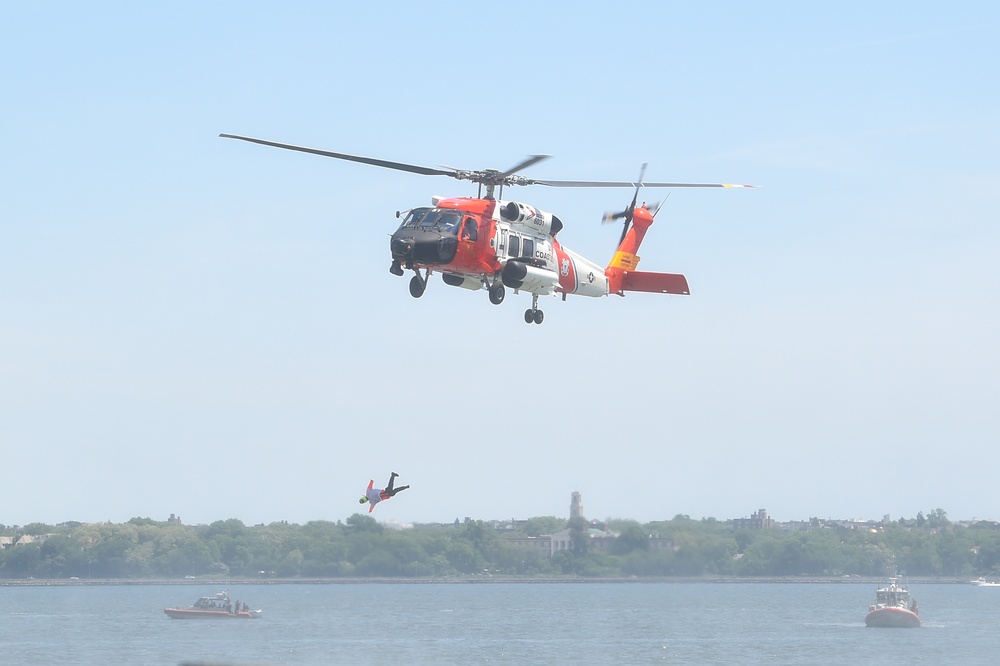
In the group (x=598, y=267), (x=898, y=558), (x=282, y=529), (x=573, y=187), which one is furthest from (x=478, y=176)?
(x=898, y=558)

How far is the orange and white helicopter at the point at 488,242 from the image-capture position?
32906 mm

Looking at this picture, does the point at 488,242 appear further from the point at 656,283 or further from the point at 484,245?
the point at 656,283

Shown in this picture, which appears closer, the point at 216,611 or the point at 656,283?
the point at 656,283

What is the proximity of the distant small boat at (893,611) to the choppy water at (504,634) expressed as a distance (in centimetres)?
95

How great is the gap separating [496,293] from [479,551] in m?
58.6

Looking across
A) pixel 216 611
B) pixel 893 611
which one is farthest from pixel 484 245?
pixel 216 611

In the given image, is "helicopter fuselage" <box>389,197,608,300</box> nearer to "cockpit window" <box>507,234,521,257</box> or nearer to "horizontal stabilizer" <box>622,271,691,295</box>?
"cockpit window" <box>507,234,521,257</box>

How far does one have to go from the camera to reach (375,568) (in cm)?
8525

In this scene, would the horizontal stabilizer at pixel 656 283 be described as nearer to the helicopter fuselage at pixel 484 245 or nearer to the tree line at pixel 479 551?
the helicopter fuselage at pixel 484 245

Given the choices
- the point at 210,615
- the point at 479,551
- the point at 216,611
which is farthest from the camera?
the point at 216,611

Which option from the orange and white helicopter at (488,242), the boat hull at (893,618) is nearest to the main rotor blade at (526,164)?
the orange and white helicopter at (488,242)

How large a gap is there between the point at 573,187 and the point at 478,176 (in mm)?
2567

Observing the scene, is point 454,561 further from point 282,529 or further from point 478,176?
point 478,176

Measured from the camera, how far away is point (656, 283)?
1591 inches
